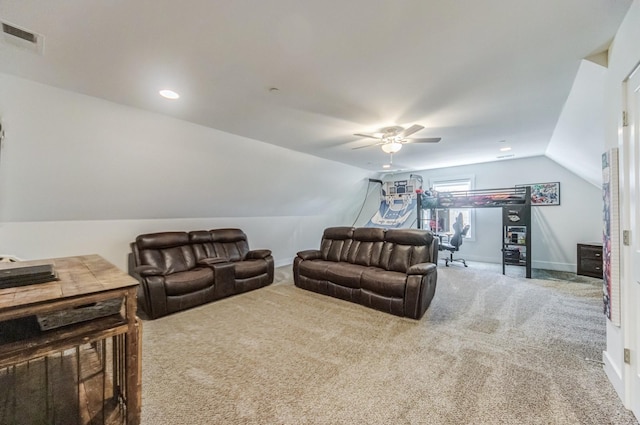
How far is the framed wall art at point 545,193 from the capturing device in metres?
5.71

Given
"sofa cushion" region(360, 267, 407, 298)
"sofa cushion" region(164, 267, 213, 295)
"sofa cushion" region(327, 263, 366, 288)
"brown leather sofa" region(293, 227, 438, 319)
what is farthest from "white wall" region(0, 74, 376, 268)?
"sofa cushion" region(360, 267, 407, 298)

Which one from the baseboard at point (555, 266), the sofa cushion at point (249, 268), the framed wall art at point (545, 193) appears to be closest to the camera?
the sofa cushion at point (249, 268)

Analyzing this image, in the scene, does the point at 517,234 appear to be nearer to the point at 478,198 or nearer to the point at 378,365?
the point at 478,198

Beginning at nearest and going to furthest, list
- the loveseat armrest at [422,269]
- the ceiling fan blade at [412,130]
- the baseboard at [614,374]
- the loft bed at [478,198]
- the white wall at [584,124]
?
the baseboard at [614,374], the white wall at [584,124], the ceiling fan blade at [412,130], the loveseat armrest at [422,269], the loft bed at [478,198]

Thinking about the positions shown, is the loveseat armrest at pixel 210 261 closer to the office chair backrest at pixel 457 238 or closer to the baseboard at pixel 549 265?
the office chair backrest at pixel 457 238

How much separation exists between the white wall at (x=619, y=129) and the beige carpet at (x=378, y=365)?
165 mm

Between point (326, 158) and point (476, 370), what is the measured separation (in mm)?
4275

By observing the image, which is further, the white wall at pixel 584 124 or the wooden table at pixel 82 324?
the white wall at pixel 584 124

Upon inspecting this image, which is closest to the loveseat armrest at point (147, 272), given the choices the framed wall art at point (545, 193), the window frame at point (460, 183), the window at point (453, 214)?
the window at point (453, 214)

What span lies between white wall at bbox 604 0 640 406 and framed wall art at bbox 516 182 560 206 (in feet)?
14.3

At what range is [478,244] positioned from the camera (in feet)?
21.8

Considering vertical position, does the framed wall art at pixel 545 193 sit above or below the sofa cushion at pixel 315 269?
above

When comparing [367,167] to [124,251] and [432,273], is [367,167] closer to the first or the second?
[432,273]

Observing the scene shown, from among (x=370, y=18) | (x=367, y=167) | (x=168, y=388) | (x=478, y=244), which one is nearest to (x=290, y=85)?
(x=370, y=18)
